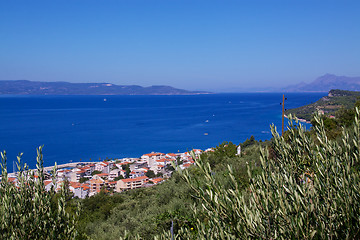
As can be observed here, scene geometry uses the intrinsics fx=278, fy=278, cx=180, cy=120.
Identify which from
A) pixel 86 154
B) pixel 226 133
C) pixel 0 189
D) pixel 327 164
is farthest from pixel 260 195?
pixel 226 133

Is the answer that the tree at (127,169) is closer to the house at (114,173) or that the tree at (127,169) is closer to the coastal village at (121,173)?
the coastal village at (121,173)

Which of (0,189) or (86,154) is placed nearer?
(0,189)

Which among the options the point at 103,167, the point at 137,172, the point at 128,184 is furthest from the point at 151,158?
the point at 128,184

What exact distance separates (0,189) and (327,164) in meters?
3.80

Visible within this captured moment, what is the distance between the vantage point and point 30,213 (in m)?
3.25

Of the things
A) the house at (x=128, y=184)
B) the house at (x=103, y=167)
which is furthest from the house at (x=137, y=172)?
the house at (x=103, y=167)

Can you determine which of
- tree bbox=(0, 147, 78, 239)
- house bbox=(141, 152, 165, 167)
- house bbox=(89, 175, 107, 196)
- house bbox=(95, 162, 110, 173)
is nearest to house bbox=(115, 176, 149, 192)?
house bbox=(89, 175, 107, 196)

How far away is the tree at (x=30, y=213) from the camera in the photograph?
10.2ft

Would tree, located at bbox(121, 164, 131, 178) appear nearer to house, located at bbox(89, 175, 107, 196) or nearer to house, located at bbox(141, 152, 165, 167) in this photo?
house, located at bbox(141, 152, 165, 167)

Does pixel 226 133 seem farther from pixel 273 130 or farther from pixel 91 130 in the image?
Answer: pixel 273 130

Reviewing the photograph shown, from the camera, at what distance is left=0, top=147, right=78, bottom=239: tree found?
310 cm

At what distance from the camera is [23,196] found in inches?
138

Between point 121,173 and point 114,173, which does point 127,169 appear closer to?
point 121,173

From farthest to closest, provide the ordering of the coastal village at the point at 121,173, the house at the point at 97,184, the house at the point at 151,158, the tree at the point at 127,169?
the house at the point at 151,158
the tree at the point at 127,169
the house at the point at 97,184
the coastal village at the point at 121,173
